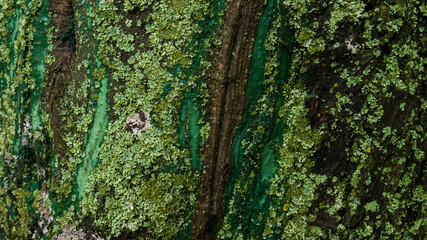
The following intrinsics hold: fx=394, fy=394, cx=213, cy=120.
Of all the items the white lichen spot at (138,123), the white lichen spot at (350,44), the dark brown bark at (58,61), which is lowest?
the white lichen spot at (138,123)

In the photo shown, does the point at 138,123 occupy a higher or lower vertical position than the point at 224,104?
lower

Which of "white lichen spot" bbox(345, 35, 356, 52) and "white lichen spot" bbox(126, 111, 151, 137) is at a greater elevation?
"white lichen spot" bbox(345, 35, 356, 52)

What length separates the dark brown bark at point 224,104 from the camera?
1453mm

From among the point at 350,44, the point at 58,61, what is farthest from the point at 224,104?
the point at 58,61

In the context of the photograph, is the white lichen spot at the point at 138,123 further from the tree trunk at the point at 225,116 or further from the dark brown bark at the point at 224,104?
the dark brown bark at the point at 224,104

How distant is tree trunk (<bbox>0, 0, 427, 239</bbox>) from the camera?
143cm

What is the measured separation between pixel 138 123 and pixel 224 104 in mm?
329

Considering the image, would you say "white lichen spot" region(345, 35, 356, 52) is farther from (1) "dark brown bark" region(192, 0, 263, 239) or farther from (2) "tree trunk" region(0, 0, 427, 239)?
(1) "dark brown bark" region(192, 0, 263, 239)

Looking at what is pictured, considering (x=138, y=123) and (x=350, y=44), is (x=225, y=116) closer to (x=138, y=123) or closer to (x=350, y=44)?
(x=138, y=123)

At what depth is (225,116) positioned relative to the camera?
59.4 inches

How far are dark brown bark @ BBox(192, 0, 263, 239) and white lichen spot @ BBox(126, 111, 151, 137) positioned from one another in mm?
232

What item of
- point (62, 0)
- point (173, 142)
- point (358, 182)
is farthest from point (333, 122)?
point (62, 0)

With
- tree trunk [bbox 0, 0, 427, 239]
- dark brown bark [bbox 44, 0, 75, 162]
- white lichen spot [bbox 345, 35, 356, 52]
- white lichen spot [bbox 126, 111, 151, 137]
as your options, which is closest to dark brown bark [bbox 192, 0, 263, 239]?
tree trunk [bbox 0, 0, 427, 239]

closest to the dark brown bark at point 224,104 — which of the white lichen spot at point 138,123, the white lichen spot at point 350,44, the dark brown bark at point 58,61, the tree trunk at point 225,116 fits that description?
the tree trunk at point 225,116
